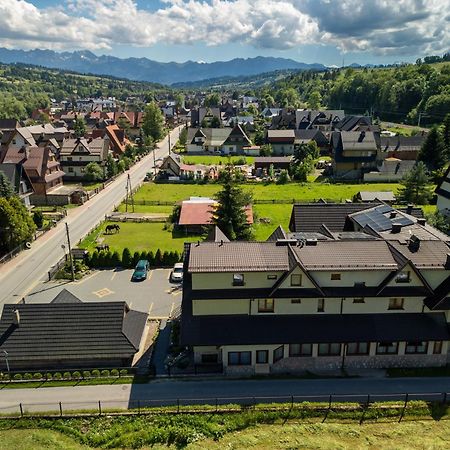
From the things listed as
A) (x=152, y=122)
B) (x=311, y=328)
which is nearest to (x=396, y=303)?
(x=311, y=328)

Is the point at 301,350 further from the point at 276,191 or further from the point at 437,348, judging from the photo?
the point at 276,191

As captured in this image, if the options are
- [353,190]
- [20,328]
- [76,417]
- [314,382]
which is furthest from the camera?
[353,190]

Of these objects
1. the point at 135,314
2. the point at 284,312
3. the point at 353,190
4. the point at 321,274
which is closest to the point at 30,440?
the point at 135,314

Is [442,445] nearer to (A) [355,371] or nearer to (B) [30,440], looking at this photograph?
(A) [355,371]

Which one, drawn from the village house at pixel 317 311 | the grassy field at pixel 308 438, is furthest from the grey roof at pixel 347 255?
the grassy field at pixel 308 438

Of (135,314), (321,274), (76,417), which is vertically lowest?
(76,417)
